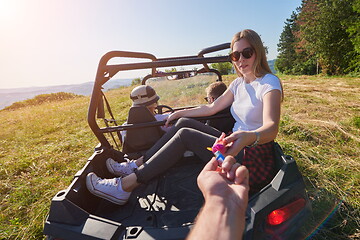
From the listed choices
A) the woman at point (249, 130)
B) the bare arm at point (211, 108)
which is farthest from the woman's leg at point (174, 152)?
the bare arm at point (211, 108)

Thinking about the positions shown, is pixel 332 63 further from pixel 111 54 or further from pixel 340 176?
pixel 111 54

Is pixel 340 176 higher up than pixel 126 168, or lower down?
lower down

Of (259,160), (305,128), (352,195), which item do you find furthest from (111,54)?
(305,128)

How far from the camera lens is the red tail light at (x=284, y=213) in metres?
1.15

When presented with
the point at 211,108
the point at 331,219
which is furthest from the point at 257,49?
the point at 331,219

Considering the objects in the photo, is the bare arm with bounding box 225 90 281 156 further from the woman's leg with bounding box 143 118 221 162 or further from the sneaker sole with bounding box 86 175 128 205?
the sneaker sole with bounding box 86 175 128 205

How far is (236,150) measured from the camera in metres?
1.18

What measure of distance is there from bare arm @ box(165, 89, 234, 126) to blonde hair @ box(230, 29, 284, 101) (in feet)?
1.55

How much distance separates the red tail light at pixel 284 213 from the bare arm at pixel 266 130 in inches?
15.9

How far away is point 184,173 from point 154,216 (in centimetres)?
70

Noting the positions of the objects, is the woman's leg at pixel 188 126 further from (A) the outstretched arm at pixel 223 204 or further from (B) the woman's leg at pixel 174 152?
(A) the outstretched arm at pixel 223 204

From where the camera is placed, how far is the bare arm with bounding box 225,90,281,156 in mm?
1190

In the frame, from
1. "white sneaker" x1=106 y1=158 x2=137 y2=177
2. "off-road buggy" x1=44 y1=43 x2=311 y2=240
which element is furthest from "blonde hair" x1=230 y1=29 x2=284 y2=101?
"white sneaker" x1=106 y1=158 x2=137 y2=177

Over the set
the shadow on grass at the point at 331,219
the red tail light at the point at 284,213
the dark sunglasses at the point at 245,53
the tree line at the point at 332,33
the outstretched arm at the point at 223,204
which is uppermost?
the tree line at the point at 332,33
